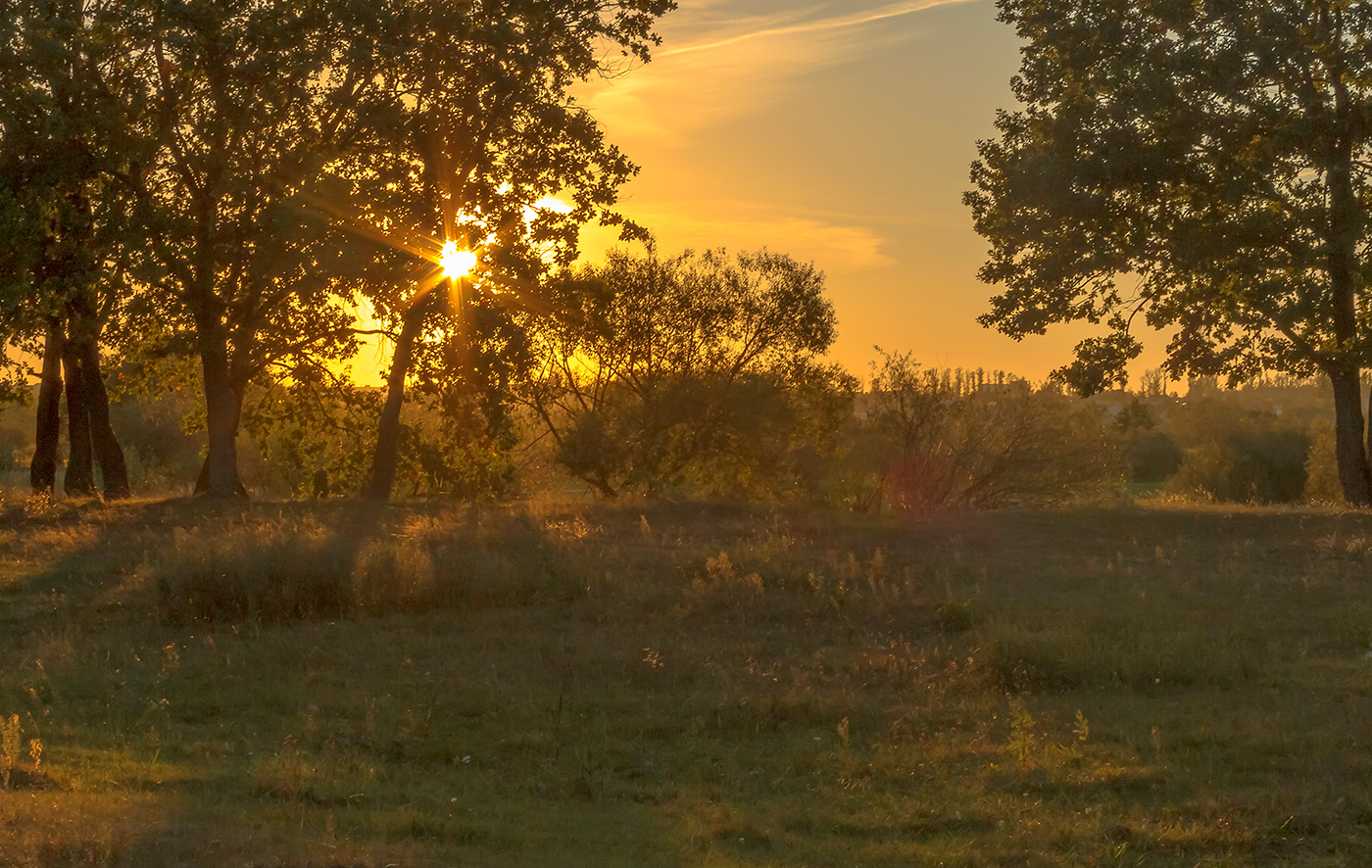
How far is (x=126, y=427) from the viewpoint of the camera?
53438 mm

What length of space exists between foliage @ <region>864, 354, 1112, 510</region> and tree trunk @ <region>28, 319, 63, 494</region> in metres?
18.0

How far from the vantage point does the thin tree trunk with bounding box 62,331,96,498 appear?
85.6 ft

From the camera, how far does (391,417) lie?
88.3ft

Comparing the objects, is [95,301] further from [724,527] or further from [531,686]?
[531,686]

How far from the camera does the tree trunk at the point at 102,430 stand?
25.7 metres

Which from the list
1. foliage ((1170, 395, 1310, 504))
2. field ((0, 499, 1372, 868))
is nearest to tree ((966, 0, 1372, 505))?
field ((0, 499, 1372, 868))

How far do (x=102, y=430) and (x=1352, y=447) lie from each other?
2542 centimetres

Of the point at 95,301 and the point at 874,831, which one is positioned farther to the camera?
the point at 95,301

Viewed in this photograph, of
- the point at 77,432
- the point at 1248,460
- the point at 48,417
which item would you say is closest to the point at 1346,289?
the point at 77,432

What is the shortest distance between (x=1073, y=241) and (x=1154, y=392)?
109 m

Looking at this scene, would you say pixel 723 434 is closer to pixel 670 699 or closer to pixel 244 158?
pixel 244 158

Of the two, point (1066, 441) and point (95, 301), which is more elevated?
point (95, 301)

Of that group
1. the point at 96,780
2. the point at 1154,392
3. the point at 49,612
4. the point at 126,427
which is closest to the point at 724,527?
the point at 49,612

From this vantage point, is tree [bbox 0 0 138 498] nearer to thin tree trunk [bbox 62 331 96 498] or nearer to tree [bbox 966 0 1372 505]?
thin tree trunk [bbox 62 331 96 498]
